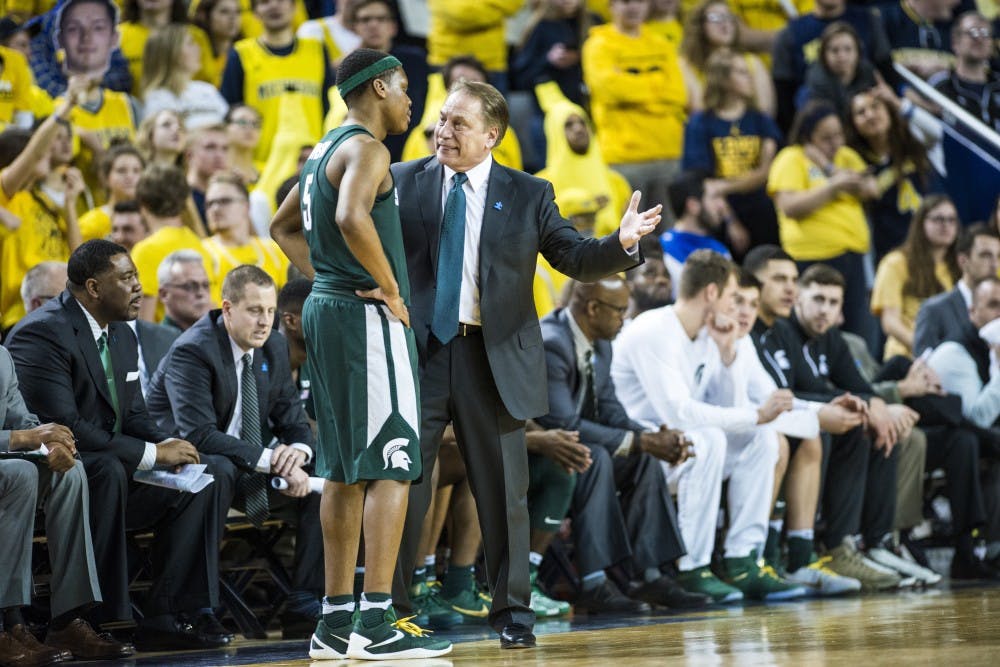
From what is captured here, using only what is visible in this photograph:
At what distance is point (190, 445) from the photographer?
18.9ft

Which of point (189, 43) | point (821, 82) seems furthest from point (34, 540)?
point (821, 82)

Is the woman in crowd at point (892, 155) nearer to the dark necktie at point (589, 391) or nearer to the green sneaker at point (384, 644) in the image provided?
the dark necktie at point (589, 391)

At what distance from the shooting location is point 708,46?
11.6 meters

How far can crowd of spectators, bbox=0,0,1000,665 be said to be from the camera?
18.7 ft

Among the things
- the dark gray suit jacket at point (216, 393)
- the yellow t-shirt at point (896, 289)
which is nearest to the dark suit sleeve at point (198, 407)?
the dark gray suit jacket at point (216, 393)

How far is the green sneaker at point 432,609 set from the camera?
20.4ft

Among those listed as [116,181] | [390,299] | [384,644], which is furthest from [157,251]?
[384,644]

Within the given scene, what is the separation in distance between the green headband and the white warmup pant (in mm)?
3206

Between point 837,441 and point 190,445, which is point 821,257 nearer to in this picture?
point 837,441

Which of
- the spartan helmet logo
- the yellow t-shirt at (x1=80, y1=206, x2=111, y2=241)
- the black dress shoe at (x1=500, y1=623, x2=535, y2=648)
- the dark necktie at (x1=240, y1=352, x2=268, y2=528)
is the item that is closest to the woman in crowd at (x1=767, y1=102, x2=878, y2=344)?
the yellow t-shirt at (x1=80, y1=206, x2=111, y2=241)

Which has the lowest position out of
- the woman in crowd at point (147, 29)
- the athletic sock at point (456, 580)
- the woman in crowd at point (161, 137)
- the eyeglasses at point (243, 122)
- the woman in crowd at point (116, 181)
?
the athletic sock at point (456, 580)

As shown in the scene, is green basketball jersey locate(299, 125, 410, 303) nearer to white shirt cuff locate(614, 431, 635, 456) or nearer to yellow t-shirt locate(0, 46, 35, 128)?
white shirt cuff locate(614, 431, 635, 456)

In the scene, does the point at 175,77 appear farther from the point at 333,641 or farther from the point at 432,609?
the point at 333,641

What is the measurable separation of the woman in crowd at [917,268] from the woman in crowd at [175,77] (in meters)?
4.67
